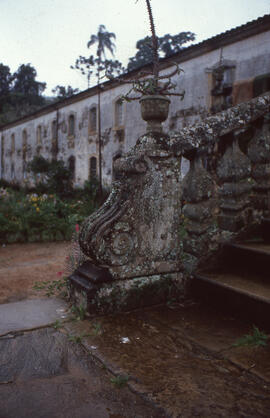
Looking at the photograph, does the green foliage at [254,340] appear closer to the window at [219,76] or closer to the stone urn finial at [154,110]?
the stone urn finial at [154,110]

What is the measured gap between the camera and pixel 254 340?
210 cm

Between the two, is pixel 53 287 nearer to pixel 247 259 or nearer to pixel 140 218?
pixel 140 218

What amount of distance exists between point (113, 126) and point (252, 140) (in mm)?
15381

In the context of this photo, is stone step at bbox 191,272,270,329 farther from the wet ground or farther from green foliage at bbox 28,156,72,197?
green foliage at bbox 28,156,72,197

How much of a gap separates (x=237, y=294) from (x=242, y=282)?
183 millimetres

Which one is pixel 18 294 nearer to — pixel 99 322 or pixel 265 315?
pixel 99 322

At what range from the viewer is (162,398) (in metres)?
1.56

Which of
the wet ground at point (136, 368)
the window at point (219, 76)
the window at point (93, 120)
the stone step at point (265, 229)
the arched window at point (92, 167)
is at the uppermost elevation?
the window at point (93, 120)

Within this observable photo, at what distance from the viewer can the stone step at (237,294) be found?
7.46ft

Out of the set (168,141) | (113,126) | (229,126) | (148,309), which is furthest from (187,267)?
(113,126)

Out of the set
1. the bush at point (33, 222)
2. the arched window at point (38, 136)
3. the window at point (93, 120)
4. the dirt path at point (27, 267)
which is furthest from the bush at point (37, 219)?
the arched window at point (38, 136)

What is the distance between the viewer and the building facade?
34.7ft

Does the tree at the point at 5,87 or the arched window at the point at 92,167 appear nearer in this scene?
the arched window at the point at 92,167

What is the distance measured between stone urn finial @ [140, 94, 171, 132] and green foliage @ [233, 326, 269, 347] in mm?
1652
